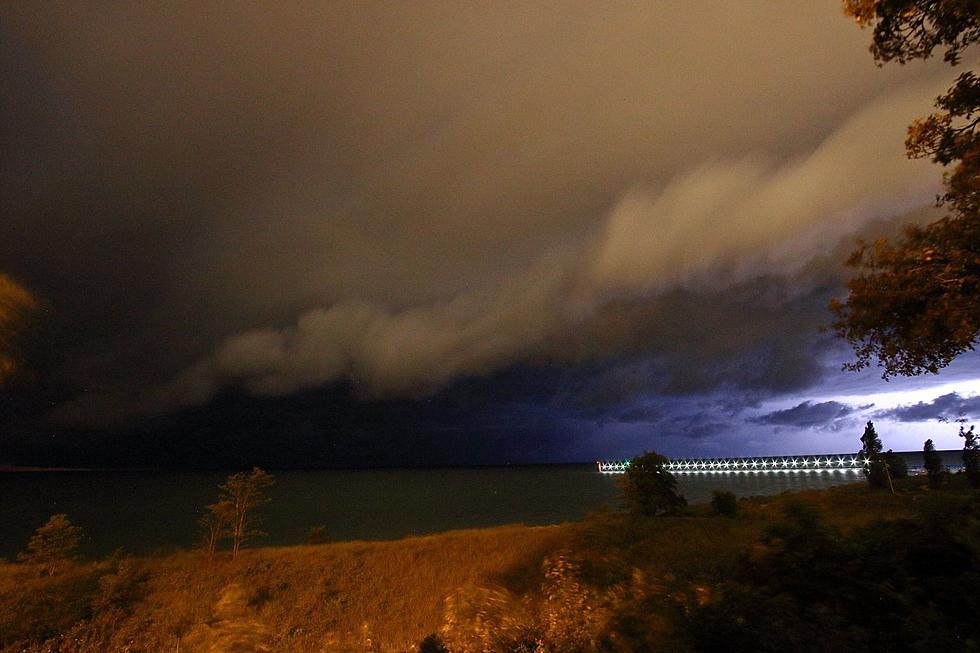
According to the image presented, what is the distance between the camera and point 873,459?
54.3m

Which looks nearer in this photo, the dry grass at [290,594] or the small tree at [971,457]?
the dry grass at [290,594]

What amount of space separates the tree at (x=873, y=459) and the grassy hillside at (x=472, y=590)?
25.2 m

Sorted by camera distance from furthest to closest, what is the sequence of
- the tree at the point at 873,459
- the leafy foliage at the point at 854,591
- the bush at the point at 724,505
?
the tree at the point at 873,459
the bush at the point at 724,505
the leafy foliage at the point at 854,591

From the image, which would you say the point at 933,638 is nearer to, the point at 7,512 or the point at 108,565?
the point at 108,565

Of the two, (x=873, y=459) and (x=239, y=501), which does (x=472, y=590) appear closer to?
(x=239, y=501)

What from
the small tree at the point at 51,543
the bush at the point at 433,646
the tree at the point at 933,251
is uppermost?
the tree at the point at 933,251

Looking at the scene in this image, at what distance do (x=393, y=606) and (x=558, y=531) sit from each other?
11.8 m

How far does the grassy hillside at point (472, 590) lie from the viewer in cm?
871

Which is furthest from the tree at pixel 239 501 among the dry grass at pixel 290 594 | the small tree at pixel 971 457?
the small tree at pixel 971 457

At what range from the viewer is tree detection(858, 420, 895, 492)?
4850cm

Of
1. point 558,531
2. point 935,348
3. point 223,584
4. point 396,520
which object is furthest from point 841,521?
point 396,520

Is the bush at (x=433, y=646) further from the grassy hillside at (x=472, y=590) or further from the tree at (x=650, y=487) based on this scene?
the tree at (x=650, y=487)

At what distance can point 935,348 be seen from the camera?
8.77 meters

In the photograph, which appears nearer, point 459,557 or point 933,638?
point 933,638
